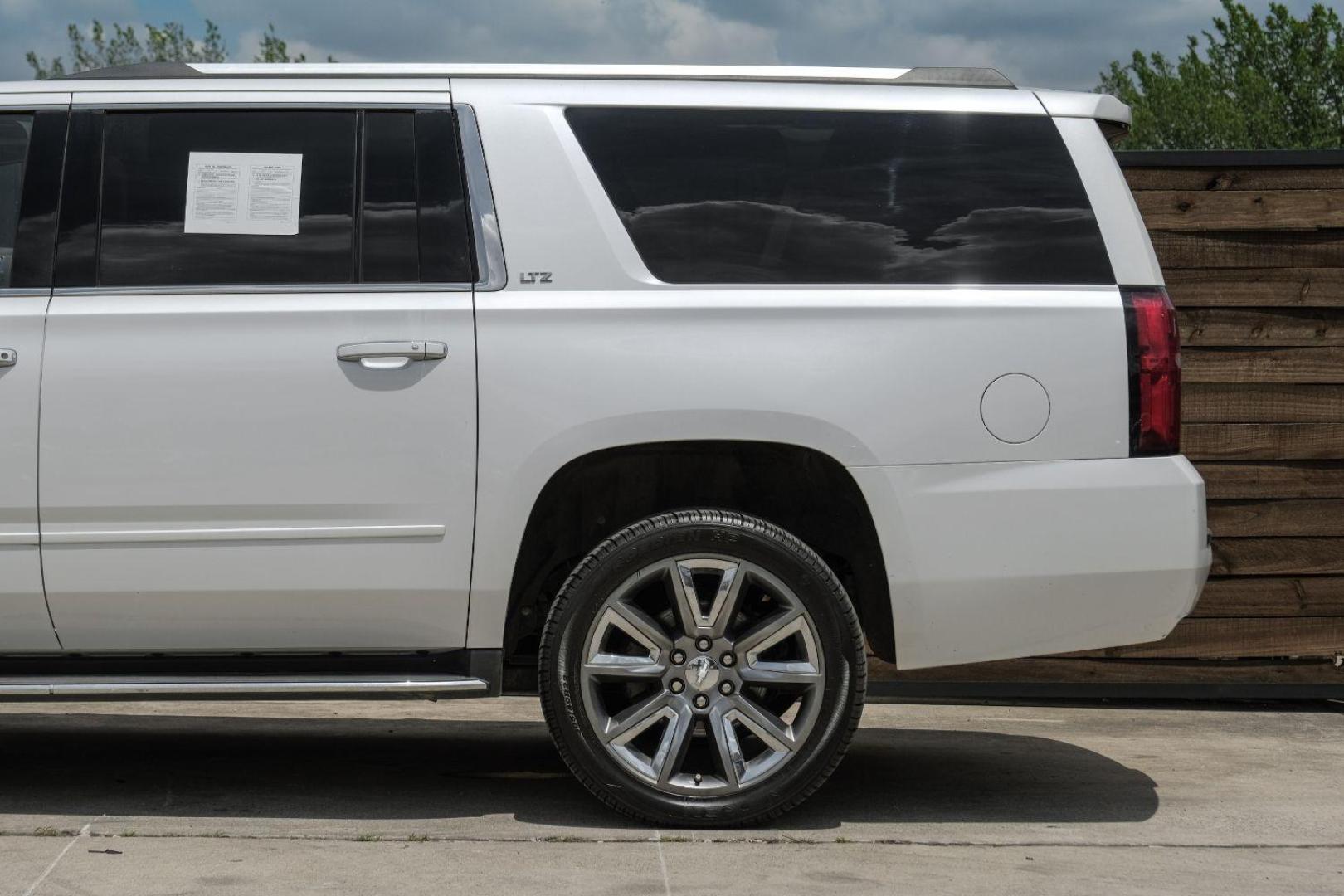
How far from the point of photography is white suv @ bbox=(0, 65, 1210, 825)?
4.21 m

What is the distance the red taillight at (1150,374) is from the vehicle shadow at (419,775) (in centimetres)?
116

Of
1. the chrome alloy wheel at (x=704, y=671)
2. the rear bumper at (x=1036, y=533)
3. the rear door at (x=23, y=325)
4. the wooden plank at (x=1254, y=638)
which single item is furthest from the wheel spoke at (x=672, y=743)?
the wooden plank at (x=1254, y=638)

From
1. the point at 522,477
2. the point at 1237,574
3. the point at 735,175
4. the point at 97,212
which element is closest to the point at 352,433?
the point at 522,477

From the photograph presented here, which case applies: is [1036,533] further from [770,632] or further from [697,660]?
[697,660]

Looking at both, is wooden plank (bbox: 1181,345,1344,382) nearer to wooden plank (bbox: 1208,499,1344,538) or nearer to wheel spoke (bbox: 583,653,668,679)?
wooden plank (bbox: 1208,499,1344,538)

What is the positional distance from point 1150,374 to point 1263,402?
278 cm

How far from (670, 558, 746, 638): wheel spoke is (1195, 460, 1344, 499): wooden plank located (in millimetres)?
3206

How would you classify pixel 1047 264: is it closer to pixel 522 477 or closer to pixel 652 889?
pixel 522 477

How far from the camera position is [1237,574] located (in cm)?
687

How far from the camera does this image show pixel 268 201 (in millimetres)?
4355

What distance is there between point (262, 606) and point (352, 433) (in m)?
0.51

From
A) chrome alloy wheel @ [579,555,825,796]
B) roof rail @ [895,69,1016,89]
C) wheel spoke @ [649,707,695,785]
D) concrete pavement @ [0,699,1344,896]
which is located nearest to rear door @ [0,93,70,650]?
concrete pavement @ [0,699,1344,896]

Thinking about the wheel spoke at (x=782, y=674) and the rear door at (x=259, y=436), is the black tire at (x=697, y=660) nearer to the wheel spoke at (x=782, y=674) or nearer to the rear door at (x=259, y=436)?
the wheel spoke at (x=782, y=674)

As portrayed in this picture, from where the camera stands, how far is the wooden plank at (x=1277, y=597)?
22.6ft
